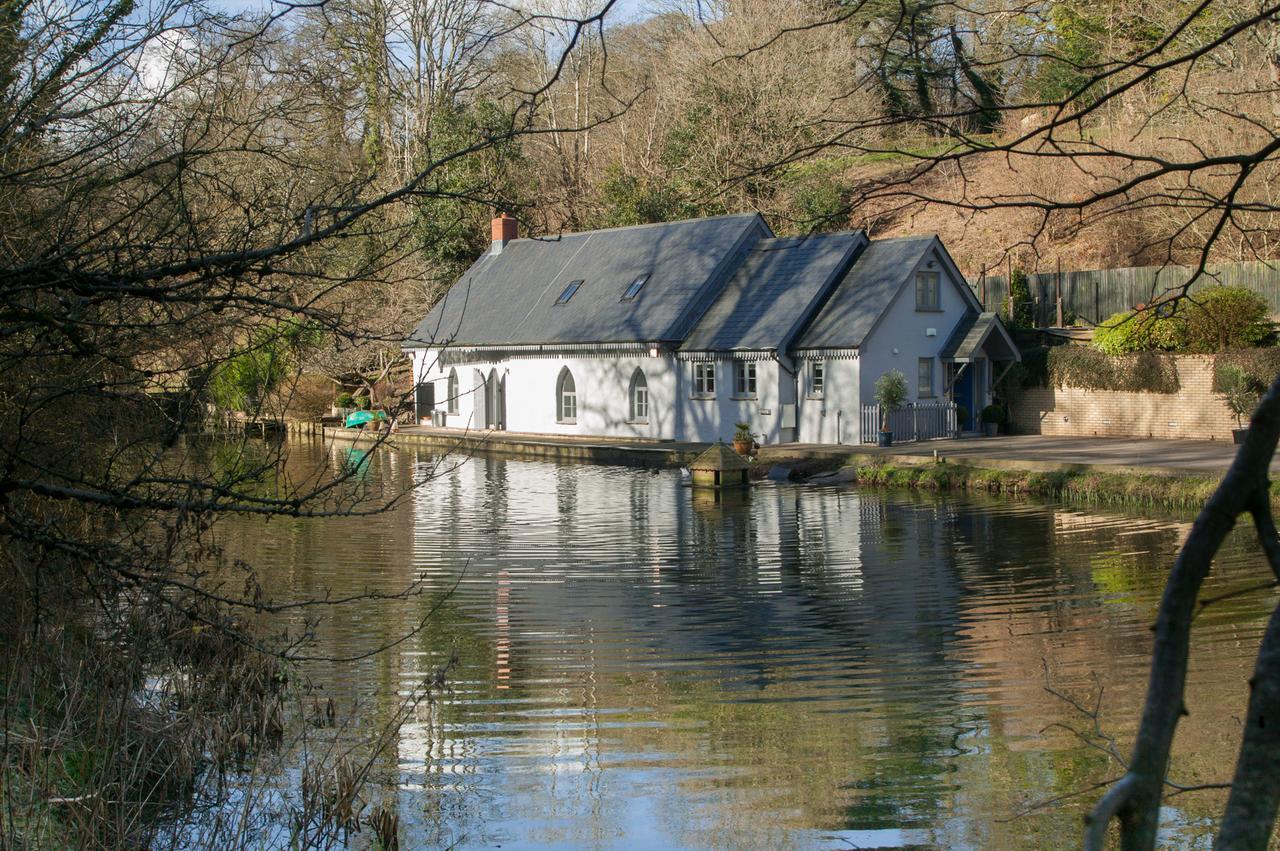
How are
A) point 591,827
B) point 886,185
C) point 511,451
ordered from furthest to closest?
point 511,451 < point 591,827 < point 886,185

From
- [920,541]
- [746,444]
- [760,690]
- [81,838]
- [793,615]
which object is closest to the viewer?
[81,838]

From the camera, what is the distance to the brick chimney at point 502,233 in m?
43.9

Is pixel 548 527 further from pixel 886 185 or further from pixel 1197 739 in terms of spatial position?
pixel 886 185

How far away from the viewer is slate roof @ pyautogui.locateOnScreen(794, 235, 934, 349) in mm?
31219

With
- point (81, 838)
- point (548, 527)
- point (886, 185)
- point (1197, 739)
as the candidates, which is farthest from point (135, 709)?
point (548, 527)

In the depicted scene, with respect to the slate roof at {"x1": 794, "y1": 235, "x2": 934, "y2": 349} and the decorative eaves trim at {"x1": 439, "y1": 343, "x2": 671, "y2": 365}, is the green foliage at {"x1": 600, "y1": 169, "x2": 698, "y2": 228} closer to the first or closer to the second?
the decorative eaves trim at {"x1": 439, "y1": 343, "x2": 671, "y2": 365}

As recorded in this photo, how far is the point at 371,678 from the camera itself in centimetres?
1132

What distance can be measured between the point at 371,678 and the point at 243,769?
2549 millimetres

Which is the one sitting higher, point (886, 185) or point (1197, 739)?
point (886, 185)

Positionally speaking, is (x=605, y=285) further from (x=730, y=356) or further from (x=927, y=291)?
(x=927, y=291)

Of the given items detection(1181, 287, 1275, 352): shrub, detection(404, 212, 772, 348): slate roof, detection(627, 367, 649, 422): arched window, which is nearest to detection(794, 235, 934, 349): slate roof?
detection(404, 212, 772, 348): slate roof

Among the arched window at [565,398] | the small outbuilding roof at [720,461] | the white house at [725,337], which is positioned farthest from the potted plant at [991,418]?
the arched window at [565,398]

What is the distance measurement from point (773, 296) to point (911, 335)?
12.2 ft

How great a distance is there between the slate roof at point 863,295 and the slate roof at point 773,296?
16.0 inches
